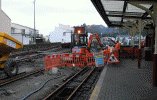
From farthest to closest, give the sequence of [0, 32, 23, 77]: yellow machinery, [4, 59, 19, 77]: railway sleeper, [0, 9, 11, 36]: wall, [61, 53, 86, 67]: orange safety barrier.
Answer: [0, 9, 11, 36]: wall
[61, 53, 86, 67]: orange safety barrier
[4, 59, 19, 77]: railway sleeper
[0, 32, 23, 77]: yellow machinery

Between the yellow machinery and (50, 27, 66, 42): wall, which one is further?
(50, 27, 66, 42): wall

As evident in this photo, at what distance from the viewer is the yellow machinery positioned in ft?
28.9

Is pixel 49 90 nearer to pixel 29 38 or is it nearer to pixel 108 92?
pixel 108 92

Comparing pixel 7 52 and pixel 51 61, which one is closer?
pixel 7 52

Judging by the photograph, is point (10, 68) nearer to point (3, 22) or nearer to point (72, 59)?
point (72, 59)

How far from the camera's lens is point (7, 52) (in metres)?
10.2

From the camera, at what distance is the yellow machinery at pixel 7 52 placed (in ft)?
28.9

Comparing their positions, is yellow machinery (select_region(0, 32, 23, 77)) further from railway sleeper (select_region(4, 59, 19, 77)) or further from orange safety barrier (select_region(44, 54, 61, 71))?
orange safety barrier (select_region(44, 54, 61, 71))

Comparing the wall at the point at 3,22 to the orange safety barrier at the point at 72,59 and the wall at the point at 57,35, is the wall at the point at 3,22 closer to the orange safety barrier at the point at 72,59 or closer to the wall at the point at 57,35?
the orange safety barrier at the point at 72,59

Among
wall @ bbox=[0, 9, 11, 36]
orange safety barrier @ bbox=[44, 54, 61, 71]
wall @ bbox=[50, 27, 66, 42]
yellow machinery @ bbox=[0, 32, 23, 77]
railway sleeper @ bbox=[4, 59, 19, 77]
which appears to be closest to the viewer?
yellow machinery @ bbox=[0, 32, 23, 77]

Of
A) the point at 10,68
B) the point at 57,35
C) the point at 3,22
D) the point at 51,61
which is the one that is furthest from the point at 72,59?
the point at 57,35

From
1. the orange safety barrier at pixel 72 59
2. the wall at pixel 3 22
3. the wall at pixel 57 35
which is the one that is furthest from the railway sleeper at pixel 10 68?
the wall at pixel 57 35

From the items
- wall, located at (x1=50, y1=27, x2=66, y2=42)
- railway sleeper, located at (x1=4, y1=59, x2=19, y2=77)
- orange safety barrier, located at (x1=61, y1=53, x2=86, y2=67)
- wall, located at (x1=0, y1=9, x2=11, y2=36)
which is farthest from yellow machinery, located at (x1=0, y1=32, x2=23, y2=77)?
wall, located at (x1=50, y1=27, x2=66, y2=42)

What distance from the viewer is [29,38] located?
53438 millimetres
